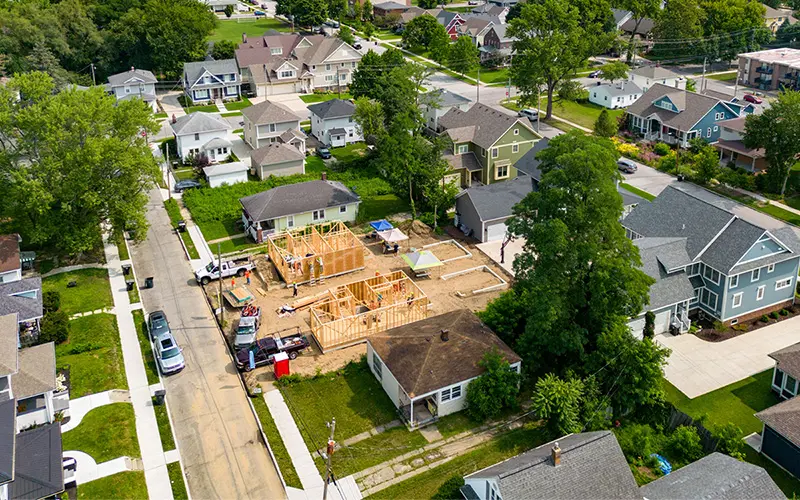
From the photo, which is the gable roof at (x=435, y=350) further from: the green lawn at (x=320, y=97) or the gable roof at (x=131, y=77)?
the gable roof at (x=131, y=77)

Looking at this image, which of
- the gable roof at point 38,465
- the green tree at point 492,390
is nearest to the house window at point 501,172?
the green tree at point 492,390

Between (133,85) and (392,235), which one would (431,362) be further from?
(133,85)

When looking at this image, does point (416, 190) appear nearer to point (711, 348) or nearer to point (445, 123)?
point (445, 123)

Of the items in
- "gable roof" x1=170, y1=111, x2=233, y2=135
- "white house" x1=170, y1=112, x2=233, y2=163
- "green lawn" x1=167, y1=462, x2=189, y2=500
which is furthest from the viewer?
"gable roof" x1=170, y1=111, x2=233, y2=135

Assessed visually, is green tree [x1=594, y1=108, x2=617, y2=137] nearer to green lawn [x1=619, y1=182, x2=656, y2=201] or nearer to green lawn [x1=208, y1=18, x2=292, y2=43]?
green lawn [x1=619, y1=182, x2=656, y2=201]

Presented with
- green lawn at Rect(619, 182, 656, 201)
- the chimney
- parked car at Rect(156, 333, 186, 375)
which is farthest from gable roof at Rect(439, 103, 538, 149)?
the chimney

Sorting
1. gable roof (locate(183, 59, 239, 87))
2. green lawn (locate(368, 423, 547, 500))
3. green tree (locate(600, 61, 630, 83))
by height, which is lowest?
green lawn (locate(368, 423, 547, 500))
